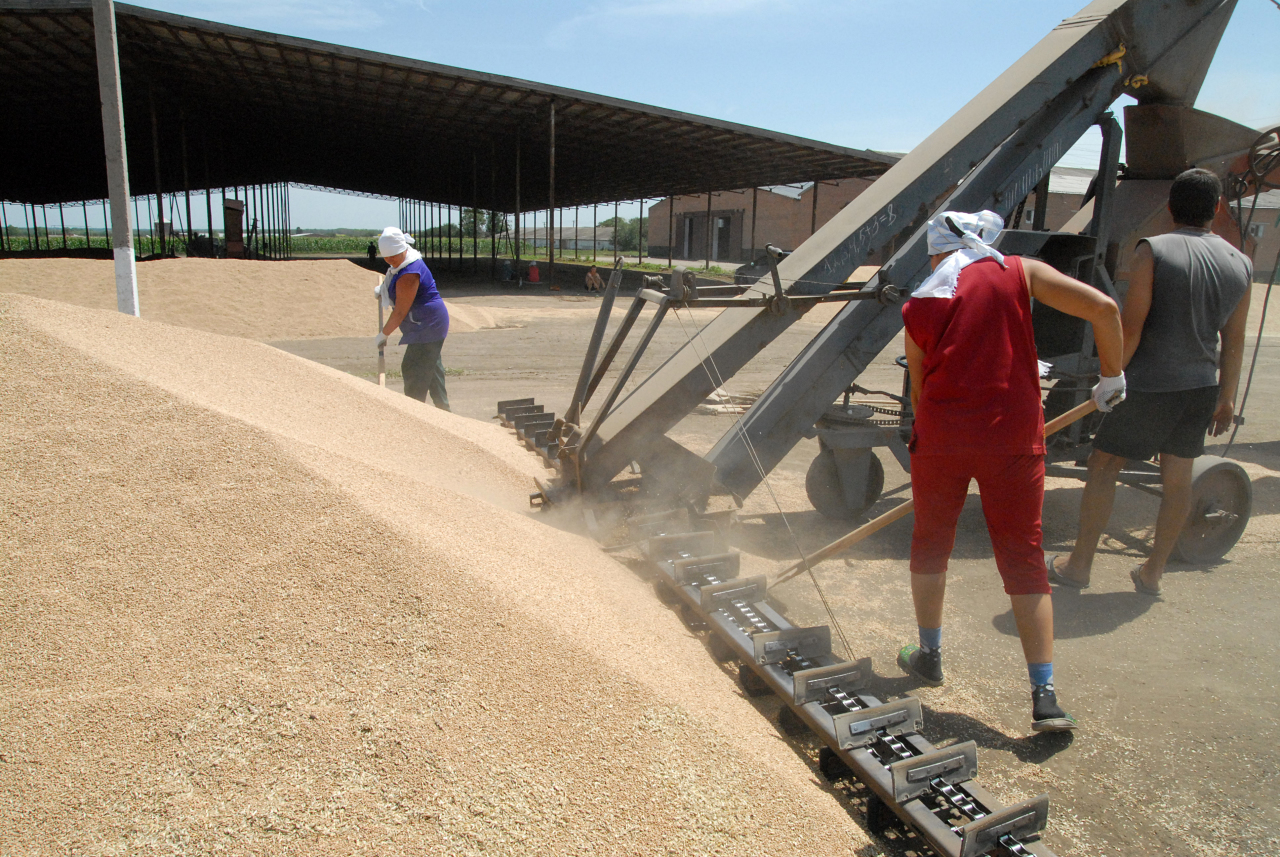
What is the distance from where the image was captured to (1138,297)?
3.37 metres

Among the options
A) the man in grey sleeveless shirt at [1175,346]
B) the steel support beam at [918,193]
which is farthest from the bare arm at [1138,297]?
the steel support beam at [918,193]

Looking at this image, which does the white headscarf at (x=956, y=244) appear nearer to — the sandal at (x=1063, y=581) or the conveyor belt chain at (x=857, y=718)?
the conveyor belt chain at (x=857, y=718)

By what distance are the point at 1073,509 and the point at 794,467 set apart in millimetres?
1829

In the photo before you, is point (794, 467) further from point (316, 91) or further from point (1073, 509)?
point (316, 91)

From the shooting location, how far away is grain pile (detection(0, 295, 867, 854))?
1780 millimetres

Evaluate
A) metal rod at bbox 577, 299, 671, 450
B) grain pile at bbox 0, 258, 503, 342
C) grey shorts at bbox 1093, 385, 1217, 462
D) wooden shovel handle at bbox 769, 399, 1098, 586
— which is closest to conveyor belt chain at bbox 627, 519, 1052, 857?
wooden shovel handle at bbox 769, 399, 1098, 586

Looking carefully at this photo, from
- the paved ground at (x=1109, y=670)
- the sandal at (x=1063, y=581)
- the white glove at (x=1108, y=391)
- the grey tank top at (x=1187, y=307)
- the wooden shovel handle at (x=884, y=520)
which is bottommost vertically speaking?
the paved ground at (x=1109, y=670)

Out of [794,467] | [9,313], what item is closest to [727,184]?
[794,467]

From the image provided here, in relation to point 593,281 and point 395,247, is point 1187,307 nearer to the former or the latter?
point 395,247

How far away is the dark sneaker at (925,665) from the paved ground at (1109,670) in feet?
0.19

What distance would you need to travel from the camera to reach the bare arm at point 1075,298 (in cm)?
241

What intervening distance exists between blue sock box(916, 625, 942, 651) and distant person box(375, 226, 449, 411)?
12.8 ft

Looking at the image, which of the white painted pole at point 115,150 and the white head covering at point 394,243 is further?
the white painted pole at point 115,150

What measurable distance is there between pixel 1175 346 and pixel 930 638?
5.90 ft
